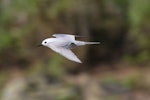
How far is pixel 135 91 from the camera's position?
20.0ft

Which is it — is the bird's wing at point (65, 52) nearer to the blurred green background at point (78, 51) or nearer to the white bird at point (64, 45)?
the white bird at point (64, 45)

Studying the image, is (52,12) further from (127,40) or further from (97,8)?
(127,40)

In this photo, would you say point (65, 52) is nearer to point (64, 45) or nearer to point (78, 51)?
point (64, 45)

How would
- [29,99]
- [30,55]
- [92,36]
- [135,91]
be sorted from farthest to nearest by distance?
[30,55] → [92,36] → [135,91] → [29,99]

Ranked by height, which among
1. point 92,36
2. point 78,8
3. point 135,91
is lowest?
point 135,91

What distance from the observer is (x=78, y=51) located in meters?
6.50

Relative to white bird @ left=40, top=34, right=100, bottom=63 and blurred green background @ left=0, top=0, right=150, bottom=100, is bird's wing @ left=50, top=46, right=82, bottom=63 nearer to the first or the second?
white bird @ left=40, top=34, right=100, bottom=63

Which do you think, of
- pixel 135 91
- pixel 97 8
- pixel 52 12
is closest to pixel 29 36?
pixel 52 12

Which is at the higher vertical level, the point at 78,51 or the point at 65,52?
the point at 65,52

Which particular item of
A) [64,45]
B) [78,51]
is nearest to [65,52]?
[64,45]

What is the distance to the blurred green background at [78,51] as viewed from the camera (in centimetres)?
586

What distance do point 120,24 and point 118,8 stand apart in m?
0.21

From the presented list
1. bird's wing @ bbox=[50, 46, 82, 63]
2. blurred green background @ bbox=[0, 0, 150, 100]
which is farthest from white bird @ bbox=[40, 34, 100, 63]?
blurred green background @ bbox=[0, 0, 150, 100]

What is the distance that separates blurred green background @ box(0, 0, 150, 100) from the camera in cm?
586
